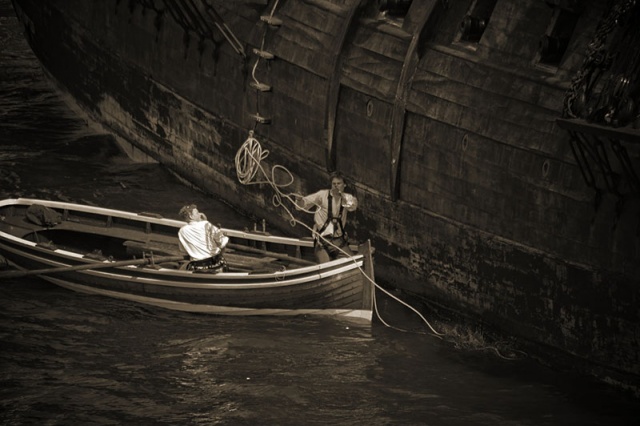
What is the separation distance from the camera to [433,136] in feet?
65.4

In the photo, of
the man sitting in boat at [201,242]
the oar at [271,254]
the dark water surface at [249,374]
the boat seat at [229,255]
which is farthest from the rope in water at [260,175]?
the man sitting in boat at [201,242]

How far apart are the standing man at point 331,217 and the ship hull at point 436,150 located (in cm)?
125

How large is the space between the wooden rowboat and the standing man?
12.7 inches

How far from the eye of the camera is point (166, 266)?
20.9 m

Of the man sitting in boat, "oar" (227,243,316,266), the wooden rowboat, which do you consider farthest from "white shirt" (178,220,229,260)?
"oar" (227,243,316,266)

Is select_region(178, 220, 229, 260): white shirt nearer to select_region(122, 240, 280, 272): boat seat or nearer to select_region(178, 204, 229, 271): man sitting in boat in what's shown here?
select_region(178, 204, 229, 271): man sitting in boat

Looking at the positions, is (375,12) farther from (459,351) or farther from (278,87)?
(459,351)

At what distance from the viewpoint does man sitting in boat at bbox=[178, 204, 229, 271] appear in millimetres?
19969

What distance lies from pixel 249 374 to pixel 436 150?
5.00 m

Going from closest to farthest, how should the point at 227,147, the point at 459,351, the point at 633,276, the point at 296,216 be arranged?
the point at 633,276 → the point at 459,351 → the point at 296,216 → the point at 227,147

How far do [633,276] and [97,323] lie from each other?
8827 mm

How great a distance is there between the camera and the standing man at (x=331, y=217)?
19953mm

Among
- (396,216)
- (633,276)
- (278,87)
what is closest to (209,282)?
(396,216)

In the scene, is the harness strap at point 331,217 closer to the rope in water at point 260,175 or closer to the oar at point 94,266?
the rope in water at point 260,175
